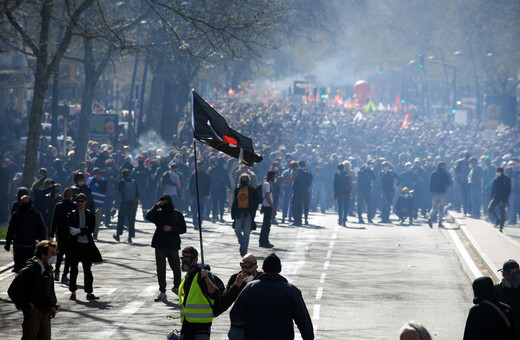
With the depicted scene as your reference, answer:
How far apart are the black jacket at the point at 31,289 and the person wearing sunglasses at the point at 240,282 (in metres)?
1.86

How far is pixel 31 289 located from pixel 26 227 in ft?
18.6

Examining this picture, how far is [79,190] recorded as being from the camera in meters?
18.2

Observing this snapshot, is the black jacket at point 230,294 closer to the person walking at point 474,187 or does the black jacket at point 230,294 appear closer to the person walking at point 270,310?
the person walking at point 270,310

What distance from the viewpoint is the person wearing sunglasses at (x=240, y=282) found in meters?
8.87

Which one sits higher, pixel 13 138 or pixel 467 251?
pixel 13 138

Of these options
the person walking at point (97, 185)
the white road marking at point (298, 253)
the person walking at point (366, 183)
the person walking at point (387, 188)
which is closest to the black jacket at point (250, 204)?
the white road marking at point (298, 253)

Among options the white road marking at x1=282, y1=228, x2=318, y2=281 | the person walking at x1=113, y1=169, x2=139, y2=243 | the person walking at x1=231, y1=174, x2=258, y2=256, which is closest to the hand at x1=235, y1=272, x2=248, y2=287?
the white road marking at x1=282, y1=228, x2=318, y2=281

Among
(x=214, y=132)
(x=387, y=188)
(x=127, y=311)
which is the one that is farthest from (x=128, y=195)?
(x=387, y=188)

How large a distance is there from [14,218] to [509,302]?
8.62m

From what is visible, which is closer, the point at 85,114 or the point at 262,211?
the point at 262,211

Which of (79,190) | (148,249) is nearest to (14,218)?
(79,190)

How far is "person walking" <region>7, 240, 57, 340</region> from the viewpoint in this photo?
32.4 feet

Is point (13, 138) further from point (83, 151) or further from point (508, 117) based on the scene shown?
point (508, 117)

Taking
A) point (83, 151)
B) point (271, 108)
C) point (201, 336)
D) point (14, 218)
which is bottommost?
point (201, 336)
